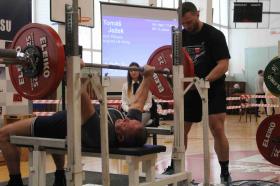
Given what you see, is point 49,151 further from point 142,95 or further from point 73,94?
point 142,95

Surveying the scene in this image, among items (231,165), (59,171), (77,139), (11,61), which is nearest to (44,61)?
(11,61)

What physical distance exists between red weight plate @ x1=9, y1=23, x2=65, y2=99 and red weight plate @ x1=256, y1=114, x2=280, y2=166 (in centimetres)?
198

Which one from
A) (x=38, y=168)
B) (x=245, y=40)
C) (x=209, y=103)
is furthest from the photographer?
(x=245, y=40)

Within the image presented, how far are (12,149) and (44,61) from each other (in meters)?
0.75

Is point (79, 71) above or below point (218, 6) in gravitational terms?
below

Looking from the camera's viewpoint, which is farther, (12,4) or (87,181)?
(12,4)

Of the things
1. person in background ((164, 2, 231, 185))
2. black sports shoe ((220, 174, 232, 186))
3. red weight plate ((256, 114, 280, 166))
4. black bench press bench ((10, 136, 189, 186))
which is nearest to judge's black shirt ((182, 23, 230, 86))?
person in background ((164, 2, 231, 185))

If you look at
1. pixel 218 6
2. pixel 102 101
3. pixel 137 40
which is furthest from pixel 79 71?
pixel 218 6

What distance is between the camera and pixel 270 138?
348 centimetres

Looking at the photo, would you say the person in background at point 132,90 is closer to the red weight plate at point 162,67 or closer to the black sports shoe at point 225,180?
the red weight plate at point 162,67

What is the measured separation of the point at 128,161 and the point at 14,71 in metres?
0.78

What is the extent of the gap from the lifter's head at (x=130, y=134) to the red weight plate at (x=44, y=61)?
0.62 meters

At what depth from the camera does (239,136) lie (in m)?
6.99

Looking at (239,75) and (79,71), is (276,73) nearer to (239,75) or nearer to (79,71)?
(79,71)
